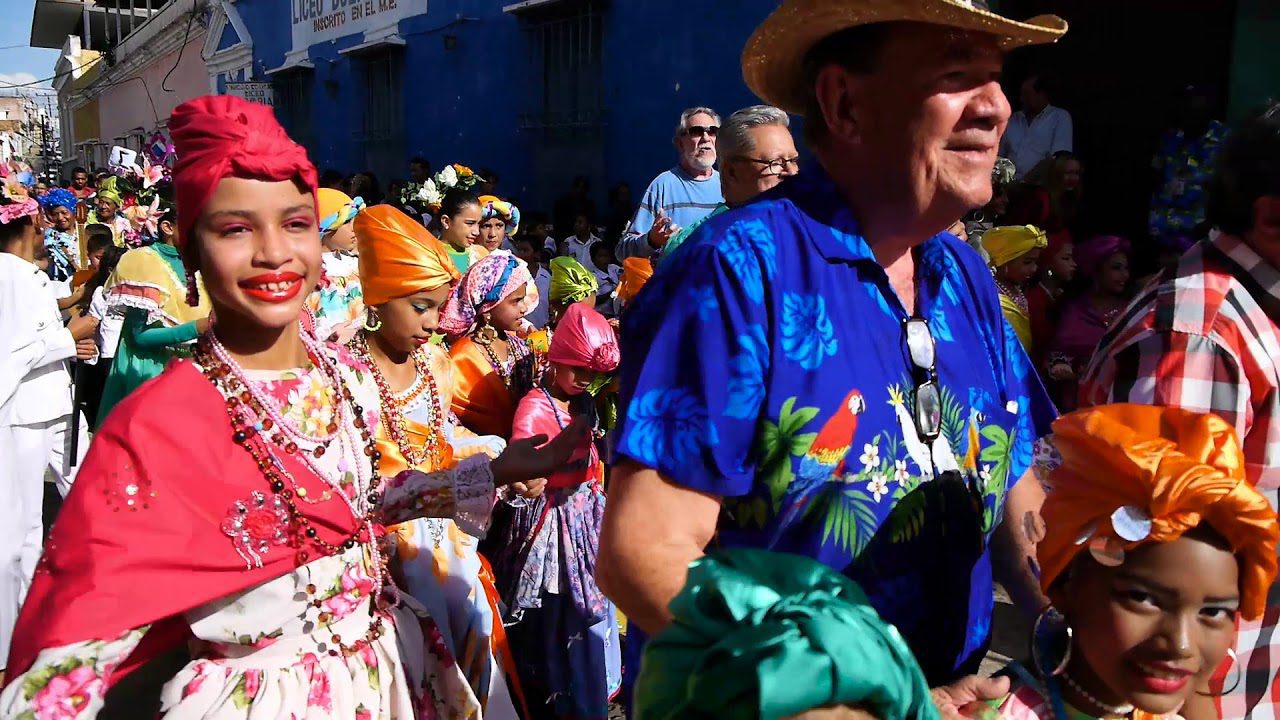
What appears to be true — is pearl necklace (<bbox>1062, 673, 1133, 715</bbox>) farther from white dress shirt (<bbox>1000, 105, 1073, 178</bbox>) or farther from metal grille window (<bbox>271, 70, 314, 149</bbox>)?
metal grille window (<bbox>271, 70, 314, 149</bbox>)

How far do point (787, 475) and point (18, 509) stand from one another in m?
4.60

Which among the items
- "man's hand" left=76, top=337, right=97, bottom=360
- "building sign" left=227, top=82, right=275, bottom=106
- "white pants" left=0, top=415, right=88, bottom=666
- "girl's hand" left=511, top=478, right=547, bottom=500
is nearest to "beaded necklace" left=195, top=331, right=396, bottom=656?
"girl's hand" left=511, top=478, right=547, bottom=500

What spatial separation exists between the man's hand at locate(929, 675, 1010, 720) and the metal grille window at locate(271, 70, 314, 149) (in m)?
19.5

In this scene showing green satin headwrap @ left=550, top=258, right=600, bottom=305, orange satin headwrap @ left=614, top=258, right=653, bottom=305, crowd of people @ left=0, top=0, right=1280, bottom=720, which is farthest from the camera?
green satin headwrap @ left=550, top=258, right=600, bottom=305

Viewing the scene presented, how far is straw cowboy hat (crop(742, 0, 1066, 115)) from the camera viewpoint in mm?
1628

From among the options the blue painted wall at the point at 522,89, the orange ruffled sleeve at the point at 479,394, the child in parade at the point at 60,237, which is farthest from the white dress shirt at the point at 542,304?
the child in parade at the point at 60,237

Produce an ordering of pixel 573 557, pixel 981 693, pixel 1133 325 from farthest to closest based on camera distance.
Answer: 1. pixel 573 557
2. pixel 1133 325
3. pixel 981 693

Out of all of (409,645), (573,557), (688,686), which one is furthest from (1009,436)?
(573,557)

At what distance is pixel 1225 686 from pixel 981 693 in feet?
2.69

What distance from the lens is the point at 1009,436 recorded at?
1935 mm

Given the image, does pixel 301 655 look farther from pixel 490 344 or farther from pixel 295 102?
pixel 295 102

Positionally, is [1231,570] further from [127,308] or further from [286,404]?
[127,308]

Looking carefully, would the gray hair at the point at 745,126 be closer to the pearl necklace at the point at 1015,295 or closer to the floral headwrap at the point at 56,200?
the pearl necklace at the point at 1015,295

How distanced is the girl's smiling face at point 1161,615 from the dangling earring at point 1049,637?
6 cm
